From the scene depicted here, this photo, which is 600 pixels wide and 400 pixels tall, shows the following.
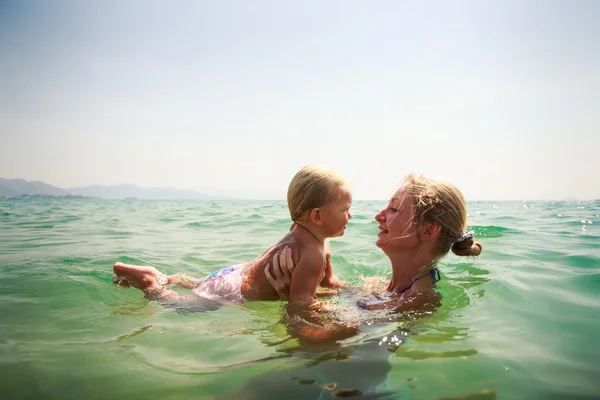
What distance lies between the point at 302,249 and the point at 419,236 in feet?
3.51

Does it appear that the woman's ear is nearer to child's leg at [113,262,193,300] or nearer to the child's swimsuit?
the child's swimsuit

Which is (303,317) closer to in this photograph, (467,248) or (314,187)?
(314,187)

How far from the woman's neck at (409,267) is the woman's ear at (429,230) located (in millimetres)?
170

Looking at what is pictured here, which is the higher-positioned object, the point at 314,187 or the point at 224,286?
the point at 314,187

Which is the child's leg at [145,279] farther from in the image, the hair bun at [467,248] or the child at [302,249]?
the hair bun at [467,248]

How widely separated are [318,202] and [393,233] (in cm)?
74

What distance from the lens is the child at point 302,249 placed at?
→ 374 cm

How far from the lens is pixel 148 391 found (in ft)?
7.60

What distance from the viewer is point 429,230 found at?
3781 mm

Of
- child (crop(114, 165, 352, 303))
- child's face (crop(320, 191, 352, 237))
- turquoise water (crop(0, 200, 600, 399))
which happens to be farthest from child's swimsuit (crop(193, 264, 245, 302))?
child's face (crop(320, 191, 352, 237))

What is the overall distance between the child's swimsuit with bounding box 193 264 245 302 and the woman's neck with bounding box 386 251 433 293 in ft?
5.00

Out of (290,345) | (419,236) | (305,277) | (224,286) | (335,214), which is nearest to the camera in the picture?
(290,345)

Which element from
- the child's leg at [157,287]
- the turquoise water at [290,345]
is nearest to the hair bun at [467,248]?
the turquoise water at [290,345]

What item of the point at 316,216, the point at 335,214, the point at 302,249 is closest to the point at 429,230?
the point at 335,214
